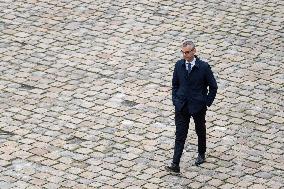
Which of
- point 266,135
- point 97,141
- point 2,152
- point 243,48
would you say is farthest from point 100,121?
point 243,48

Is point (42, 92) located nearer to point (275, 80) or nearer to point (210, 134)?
point (210, 134)

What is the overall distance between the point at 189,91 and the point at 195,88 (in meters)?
0.09

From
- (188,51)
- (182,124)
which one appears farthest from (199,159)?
(188,51)

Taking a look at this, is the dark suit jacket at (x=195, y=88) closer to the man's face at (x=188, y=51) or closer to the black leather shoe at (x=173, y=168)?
the man's face at (x=188, y=51)

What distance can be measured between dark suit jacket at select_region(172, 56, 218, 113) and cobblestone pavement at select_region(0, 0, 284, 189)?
1.01 m

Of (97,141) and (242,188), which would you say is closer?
(242,188)

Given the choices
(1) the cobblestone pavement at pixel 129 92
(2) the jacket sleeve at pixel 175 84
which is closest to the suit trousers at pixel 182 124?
(2) the jacket sleeve at pixel 175 84

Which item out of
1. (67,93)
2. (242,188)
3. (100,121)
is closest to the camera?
(242,188)

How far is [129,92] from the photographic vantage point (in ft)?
46.4

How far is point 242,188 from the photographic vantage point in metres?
11.4

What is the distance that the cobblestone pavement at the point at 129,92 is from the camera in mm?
11844

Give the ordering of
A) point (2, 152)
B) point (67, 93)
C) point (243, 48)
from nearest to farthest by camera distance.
→ 1. point (2, 152)
2. point (67, 93)
3. point (243, 48)

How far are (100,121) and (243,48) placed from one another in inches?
154

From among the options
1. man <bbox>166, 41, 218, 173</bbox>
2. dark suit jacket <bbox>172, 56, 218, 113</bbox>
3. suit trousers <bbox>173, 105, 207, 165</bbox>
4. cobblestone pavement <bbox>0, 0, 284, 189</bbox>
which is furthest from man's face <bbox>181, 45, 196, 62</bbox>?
cobblestone pavement <bbox>0, 0, 284, 189</bbox>
